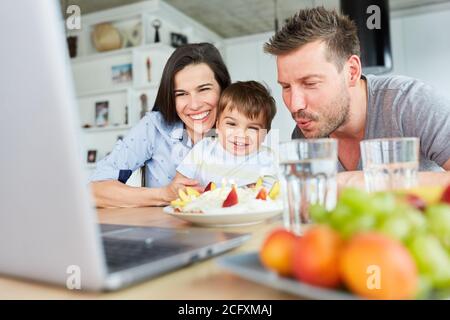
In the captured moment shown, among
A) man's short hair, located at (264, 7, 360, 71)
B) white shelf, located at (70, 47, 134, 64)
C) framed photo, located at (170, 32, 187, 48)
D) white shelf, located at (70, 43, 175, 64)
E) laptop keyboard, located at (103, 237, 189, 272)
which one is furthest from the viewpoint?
framed photo, located at (170, 32, 187, 48)

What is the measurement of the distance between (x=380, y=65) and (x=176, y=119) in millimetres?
2812

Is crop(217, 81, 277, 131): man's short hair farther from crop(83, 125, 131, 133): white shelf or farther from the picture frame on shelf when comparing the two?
the picture frame on shelf

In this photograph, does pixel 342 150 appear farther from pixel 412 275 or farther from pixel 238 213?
pixel 412 275

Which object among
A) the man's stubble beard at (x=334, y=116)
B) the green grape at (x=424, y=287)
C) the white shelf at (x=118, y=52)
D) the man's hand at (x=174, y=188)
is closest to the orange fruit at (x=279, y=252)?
the green grape at (x=424, y=287)

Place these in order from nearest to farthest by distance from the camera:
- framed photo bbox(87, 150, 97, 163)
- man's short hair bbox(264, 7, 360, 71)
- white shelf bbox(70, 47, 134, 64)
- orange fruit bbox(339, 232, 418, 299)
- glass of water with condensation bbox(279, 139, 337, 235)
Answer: orange fruit bbox(339, 232, 418, 299), glass of water with condensation bbox(279, 139, 337, 235), man's short hair bbox(264, 7, 360, 71), white shelf bbox(70, 47, 134, 64), framed photo bbox(87, 150, 97, 163)

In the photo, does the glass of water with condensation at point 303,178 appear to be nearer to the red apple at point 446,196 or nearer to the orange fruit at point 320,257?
the red apple at point 446,196

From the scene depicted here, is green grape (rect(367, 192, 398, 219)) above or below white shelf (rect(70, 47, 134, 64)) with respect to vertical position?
below

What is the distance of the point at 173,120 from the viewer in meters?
1.91

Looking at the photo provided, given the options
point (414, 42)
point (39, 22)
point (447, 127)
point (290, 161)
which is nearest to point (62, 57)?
point (39, 22)

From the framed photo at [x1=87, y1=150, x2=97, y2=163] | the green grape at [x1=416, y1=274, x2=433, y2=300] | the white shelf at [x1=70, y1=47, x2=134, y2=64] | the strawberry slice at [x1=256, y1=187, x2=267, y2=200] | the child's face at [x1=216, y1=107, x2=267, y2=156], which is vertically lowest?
the green grape at [x1=416, y1=274, x2=433, y2=300]

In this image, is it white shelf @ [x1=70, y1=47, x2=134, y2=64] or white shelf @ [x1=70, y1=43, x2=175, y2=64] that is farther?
white shelf @ [x1=70, y1=47, x2=134, y2=64]

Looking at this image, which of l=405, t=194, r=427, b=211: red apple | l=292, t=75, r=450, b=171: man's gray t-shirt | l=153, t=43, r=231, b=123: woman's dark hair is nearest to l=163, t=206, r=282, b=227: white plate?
l=405, t=194, r=427, b=211: red apple

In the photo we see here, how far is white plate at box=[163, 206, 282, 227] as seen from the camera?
0.76 metres

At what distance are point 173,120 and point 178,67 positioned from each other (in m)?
0.24
